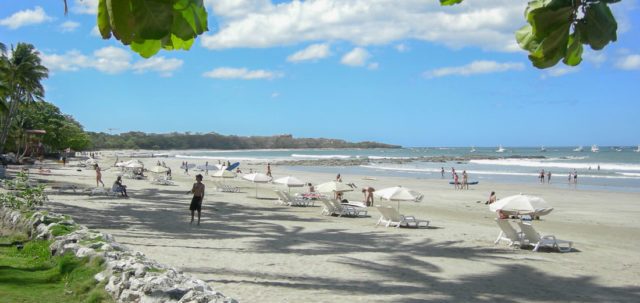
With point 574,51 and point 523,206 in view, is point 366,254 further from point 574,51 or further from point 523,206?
point 574,51

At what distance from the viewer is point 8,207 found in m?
11.5

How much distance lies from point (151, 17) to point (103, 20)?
5.9 inches

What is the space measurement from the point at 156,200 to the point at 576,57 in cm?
2119

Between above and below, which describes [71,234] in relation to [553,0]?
below

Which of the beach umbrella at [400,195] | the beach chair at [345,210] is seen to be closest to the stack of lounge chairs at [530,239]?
the beach umbrella at [400,195]

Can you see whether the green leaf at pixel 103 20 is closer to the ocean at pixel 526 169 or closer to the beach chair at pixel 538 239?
the beach chair at pixel 538 239

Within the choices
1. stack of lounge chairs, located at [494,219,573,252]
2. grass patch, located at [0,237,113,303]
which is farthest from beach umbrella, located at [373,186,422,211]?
grass patch, located at [0,237,113,303]

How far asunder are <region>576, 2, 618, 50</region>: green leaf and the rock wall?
4.54 metres

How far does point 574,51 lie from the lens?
132cm

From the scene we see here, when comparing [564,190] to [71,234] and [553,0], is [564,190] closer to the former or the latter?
[71,234]

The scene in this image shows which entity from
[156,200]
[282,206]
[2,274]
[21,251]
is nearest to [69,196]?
[156,200]

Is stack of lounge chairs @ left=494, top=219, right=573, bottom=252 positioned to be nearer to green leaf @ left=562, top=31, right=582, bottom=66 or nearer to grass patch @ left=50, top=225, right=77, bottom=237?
grass patch @ left=50, top=225, right=77, bottom=237

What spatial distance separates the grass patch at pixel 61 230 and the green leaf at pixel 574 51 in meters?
8.72

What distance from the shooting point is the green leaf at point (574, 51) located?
4.12 feet
